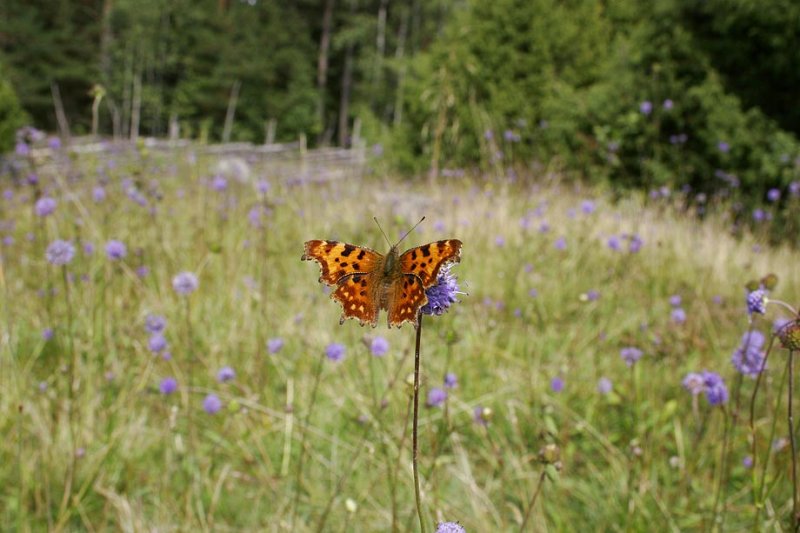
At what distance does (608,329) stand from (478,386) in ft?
3.05

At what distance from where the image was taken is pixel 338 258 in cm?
106

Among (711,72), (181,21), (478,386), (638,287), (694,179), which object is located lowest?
(478,386)

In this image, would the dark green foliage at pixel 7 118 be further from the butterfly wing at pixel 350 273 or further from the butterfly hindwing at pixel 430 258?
the butterfly hindwing at pixel 430 258

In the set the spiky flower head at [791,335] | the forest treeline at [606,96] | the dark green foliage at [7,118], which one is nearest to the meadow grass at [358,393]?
the spiky flower head at [791,335]

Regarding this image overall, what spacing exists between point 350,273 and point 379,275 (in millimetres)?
53

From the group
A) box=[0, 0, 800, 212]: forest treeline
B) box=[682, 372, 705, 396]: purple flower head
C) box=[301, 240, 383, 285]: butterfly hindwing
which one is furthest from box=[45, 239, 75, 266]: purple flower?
box=[682, 372, 705, 396]: purple flower head

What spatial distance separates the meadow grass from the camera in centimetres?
177

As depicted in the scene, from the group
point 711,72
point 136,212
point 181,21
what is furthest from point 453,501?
point 181,21

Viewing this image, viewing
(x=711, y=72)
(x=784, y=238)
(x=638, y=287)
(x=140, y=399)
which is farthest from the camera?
(x=711, y=72)

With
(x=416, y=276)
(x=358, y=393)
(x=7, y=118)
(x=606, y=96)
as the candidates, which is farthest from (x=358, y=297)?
(x=7, y=118)

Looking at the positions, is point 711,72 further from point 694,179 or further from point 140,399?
point 140,399

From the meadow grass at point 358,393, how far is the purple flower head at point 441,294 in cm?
26

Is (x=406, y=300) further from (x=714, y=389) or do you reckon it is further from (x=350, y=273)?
(x=714, y=389)

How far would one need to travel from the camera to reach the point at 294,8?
1061 inches
